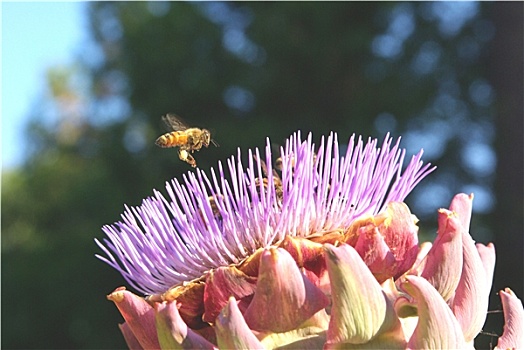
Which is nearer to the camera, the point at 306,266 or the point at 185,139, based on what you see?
the point at 306,266

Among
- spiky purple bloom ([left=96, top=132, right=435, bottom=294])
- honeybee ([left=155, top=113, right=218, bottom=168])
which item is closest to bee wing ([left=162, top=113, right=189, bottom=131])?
honeybee ([left=155, top=113, right=218, bottom=168])

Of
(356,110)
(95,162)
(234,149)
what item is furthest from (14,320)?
(356,110)

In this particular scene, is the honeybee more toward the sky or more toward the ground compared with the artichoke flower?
more toward the sky

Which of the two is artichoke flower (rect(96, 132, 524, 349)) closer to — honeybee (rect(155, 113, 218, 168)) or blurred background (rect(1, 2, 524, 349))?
honeybee (rect(155, 113, 218, 168))

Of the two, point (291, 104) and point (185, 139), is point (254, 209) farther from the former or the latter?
point (291, 104)

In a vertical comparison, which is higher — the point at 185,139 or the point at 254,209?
the point at 185,139

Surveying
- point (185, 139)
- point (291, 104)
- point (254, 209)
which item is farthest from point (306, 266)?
point (291, 104)

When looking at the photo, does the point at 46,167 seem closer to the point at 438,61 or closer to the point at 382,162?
the point at 438,61
